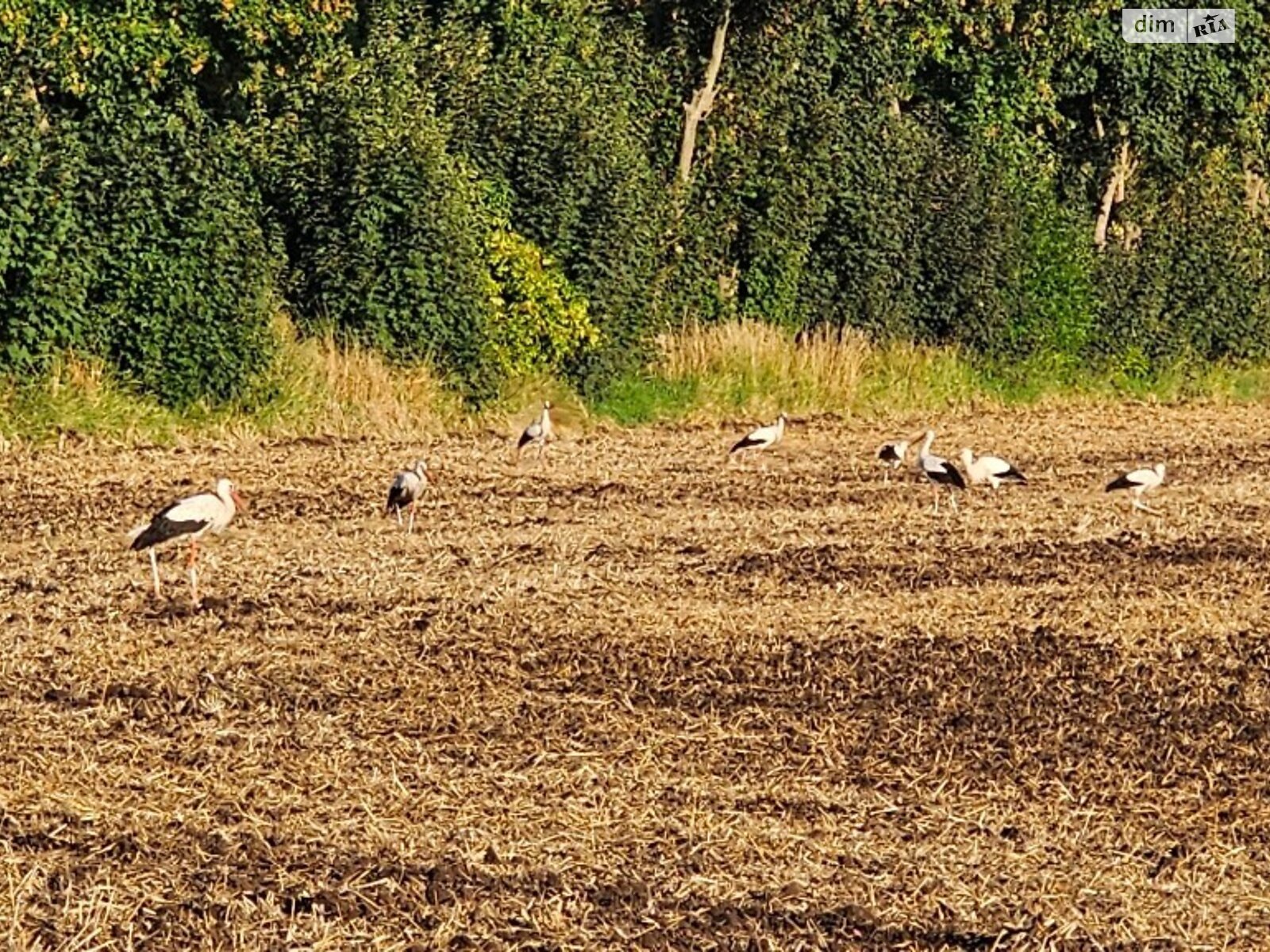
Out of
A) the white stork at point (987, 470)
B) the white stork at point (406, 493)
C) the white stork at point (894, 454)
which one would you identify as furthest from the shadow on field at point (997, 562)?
the white stork at point (894, 454)

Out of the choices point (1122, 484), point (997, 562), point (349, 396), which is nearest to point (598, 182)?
point (349, 396)

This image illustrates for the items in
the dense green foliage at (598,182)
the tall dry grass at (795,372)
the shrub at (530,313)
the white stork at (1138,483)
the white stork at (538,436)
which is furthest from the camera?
the tall dry grass at (795,372)

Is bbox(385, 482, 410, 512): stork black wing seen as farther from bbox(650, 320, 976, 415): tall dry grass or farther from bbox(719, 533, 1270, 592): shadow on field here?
bbox(650, 320, 976, 415): tall dry grass

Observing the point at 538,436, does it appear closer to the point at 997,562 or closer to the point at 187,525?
the point at 997,562

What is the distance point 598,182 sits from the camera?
2564 cm

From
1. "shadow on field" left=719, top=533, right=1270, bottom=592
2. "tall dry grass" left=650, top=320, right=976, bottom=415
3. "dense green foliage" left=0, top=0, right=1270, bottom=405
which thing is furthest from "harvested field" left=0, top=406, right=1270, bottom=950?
"tall dry grass" left=650, top=320, right=976, bottom=415

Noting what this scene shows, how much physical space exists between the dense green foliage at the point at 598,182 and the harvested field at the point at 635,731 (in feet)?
17.2

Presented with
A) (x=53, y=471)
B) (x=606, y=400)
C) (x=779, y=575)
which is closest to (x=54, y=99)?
(x=606, y=400)

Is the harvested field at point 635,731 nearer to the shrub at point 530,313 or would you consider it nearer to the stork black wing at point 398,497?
the stork black wing at point 398,497

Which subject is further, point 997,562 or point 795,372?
point 795,372

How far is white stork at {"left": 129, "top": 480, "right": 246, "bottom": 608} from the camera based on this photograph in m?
13.1

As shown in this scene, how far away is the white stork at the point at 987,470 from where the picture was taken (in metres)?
18.3

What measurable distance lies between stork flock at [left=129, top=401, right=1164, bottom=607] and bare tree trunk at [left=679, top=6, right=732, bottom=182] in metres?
5.76

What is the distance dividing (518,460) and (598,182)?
6.09 m
